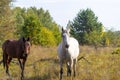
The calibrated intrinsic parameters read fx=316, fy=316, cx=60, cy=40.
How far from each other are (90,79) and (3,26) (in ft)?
73.6

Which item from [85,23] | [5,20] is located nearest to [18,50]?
[5,20]

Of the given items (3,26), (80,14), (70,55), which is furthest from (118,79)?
(80,14)

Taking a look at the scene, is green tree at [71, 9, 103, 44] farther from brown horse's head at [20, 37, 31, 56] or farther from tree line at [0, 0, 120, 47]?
brown horse's head at [20, 37, 31, 56]

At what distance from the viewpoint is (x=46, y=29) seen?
7162cm

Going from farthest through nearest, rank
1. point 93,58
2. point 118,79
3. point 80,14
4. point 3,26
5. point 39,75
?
point 80,14 → point 3,26 → point 93,58 → point 39,75 → point 118,79

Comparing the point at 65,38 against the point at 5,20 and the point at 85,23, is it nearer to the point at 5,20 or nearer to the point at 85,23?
the point at 5,20

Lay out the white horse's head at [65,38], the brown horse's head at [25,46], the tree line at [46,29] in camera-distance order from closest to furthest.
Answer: the white horse's head at [65,38] → the brown horse's head at [25,46] → the tree line at [46,29]

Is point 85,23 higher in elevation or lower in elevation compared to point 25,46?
higher

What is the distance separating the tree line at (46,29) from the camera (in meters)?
32.7

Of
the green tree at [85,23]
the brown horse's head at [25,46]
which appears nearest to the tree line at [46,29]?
the green tree at [85,23]

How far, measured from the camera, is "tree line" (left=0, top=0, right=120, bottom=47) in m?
32.7

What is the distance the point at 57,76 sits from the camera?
11562 millimetres

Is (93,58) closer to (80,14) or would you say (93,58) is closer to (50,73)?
(50,73)

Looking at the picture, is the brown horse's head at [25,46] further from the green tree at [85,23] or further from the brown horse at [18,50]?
the green tree at [85,23]
